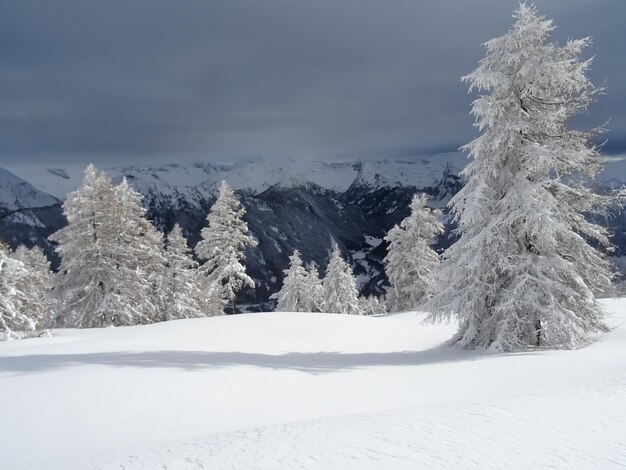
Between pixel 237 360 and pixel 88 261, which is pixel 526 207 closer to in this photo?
pixel 237 360

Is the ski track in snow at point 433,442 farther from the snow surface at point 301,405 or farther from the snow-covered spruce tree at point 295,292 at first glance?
the snow-covered spruce tree at point 295,292

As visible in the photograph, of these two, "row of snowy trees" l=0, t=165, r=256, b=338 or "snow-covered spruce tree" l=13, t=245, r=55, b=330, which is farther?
"snow-covered spruce tree" l=13, t=245, r=55, b=330

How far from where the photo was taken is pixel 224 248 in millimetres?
36000

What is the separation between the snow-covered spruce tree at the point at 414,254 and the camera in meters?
37.2

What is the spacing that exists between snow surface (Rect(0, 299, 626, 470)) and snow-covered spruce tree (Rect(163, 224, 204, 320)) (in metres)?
19.0

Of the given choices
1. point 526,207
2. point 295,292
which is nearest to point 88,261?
point 295,292

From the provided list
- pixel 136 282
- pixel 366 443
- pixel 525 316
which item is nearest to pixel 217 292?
pixel 136 282

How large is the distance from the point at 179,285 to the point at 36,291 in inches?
476

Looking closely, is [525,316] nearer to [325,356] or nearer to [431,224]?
[325,356]

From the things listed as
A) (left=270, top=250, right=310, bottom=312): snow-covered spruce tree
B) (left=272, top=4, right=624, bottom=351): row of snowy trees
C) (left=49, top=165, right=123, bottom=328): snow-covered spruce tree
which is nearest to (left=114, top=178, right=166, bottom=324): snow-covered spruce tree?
(left=49, top=165, right=123, bottom=328): snow-covered spruce tree

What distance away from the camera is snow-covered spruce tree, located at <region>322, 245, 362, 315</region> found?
50250 mm

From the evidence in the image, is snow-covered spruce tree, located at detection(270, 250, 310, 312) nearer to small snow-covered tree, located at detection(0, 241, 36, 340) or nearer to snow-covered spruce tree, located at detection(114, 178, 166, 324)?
snow-covered spruce tree, located at detection(114, 178, 166, 324)

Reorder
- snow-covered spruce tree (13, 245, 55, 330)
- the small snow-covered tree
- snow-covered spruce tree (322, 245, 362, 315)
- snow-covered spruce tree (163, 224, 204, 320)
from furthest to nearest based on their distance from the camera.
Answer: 1. snow-covered spruce tree (322, 245, 362, 315)
2. snow-covered spruce tree (163, 224, 204, 320)
3. snow-covered spruce tree (13, 245, 55, 330)
4. the small snow-covered tree

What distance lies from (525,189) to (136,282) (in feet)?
77.2
